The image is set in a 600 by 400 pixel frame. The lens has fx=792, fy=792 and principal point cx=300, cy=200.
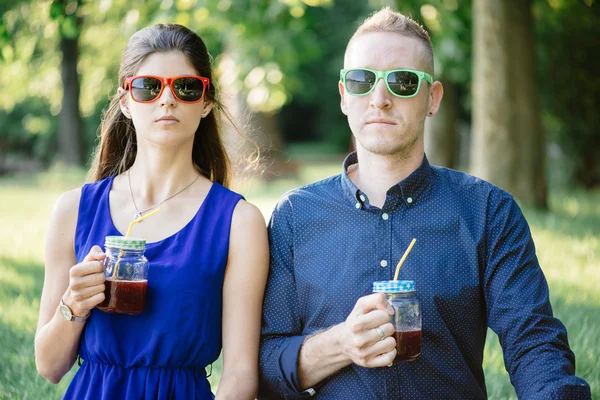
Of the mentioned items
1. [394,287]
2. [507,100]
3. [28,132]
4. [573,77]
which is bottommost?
[394,287]

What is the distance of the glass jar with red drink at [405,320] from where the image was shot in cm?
→ 269

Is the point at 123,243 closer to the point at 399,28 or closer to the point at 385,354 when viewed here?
the point at 385,354

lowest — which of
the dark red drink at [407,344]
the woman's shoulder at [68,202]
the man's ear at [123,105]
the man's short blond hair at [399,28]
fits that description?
the dark red drink at [407,344]

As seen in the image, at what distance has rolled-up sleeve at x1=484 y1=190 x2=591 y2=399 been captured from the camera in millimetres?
2852

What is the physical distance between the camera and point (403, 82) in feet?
10.8

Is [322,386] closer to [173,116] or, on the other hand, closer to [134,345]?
[134,345]

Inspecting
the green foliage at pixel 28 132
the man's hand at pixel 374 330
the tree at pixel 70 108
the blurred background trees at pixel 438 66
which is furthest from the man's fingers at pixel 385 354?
the green foliage at pixel 28 132

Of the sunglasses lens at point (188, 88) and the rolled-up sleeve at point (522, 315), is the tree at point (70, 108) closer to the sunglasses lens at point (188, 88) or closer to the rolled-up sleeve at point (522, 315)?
the sunglasses lens at point (188, 88)

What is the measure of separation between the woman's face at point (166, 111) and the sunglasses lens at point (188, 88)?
3 centimetres

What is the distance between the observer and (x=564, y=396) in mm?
2783

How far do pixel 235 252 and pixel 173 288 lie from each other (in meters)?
0.30

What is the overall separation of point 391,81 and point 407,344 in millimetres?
1132

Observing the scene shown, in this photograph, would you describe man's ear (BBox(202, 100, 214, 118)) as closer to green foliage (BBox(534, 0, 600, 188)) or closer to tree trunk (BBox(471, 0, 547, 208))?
tree trunk (BBox(471, 0, 547, 208))

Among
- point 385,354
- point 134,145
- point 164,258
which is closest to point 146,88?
point 134,145
